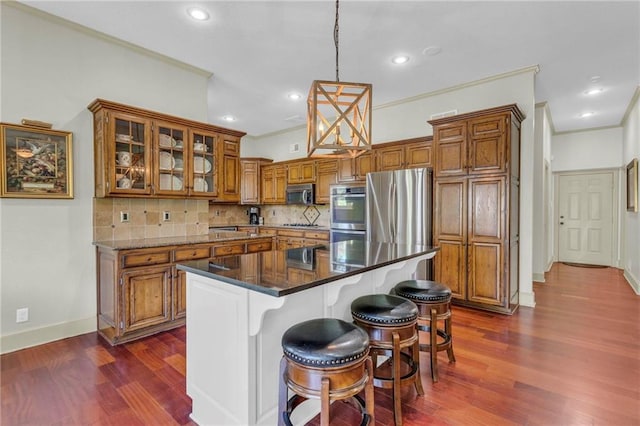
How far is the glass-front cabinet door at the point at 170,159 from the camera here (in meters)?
3.32

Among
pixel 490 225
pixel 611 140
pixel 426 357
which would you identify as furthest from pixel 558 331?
pixel 611 140

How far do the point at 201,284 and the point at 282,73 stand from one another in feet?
10.4

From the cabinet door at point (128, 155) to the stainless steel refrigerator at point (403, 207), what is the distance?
289cm

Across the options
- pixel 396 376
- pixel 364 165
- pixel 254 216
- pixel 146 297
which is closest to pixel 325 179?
pixel 364 165

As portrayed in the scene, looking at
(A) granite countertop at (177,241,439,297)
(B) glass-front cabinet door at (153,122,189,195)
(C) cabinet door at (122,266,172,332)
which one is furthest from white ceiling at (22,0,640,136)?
(C) cabinet door at (122,266,172,332)

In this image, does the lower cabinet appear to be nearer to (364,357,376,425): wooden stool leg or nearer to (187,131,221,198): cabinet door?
(187,131,221,198): cabinet door

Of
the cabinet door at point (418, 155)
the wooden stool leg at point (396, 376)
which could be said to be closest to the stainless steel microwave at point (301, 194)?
the cabinet door at point (418, 155)

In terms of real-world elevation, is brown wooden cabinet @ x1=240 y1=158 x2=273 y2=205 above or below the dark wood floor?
above

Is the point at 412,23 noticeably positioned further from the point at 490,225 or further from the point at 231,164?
the point at 231,164

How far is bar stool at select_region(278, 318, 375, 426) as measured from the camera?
1.31 m

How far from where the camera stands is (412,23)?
9.61 ft

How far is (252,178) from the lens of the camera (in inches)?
268

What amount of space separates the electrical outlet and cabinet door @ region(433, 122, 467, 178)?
457 centimetres

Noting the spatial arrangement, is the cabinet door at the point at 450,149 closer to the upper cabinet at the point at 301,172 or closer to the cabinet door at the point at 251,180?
the upper cabinet at the point at 301,172
